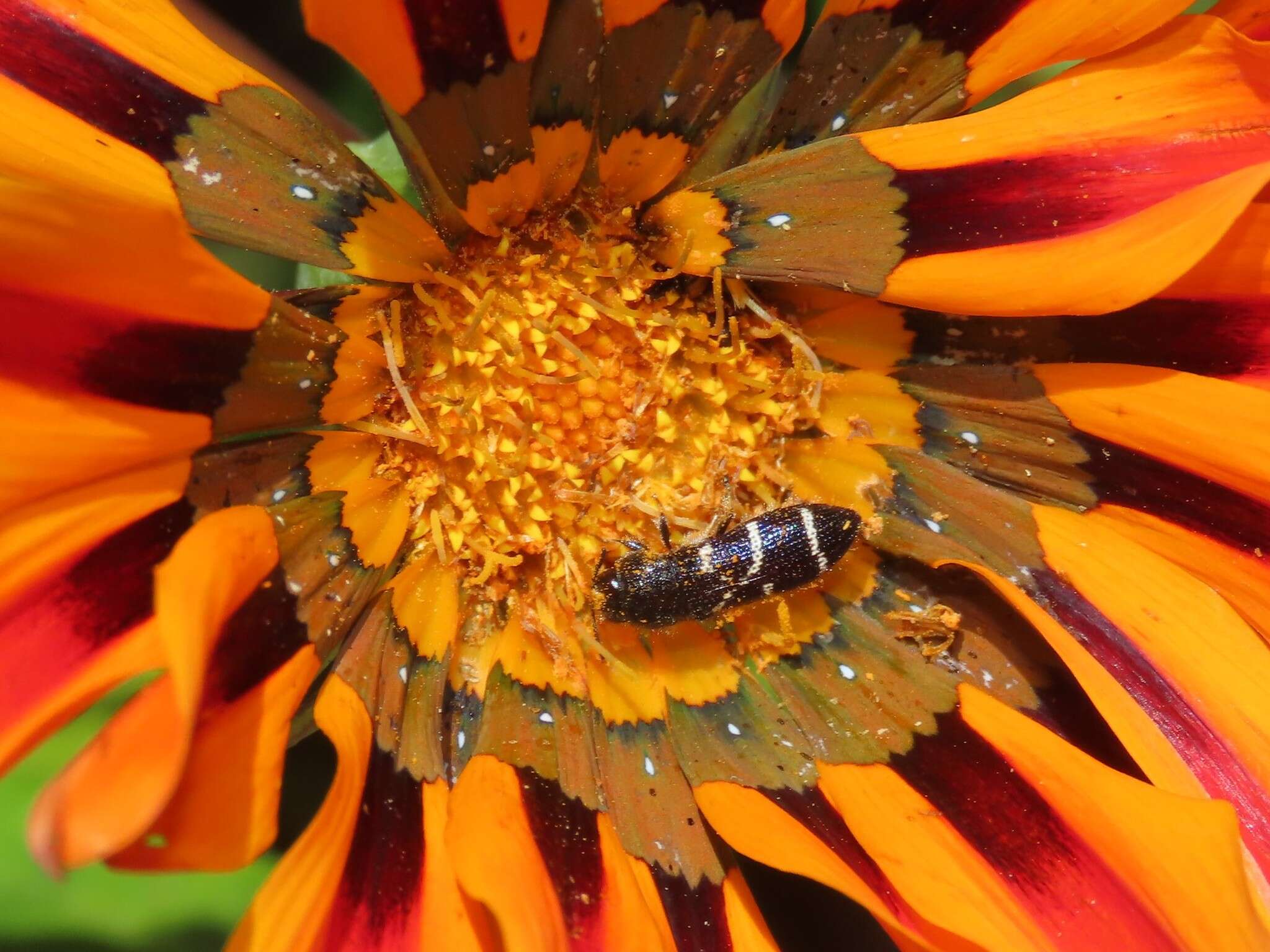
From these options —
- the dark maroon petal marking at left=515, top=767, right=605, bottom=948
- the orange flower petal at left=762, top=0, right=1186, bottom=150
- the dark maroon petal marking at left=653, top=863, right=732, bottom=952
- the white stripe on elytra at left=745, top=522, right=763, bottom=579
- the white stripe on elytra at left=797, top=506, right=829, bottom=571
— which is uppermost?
the orange flower petal at left=762, top=0, right=1186, bottom=150

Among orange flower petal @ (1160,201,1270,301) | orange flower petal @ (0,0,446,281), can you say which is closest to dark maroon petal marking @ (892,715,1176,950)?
orange flower petal @ (1160,201,1270,301)

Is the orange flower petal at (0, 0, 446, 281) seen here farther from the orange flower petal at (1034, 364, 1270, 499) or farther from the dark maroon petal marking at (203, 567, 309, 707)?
the orange flower petal at (1034, 364, 1270, 499)

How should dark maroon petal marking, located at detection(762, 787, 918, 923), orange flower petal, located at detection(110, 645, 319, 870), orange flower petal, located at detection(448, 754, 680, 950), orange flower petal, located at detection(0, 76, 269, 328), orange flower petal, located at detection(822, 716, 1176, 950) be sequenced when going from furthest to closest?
dark maroon petal marking, located at detection(762, 787, 918, 923), orange flower petal, located at detection(822, 716, 1176, 950), orange flower petal, located at detection(448, 754, 680, 950), orange flower petal, located at detection(110, 645, 319, 870), orange flower petal, located at detection(0, 76, 269, 328)

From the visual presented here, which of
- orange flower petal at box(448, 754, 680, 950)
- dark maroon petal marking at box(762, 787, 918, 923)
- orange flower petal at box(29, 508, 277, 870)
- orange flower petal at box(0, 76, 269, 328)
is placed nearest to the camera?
orange flower petal at box(29, 508, 277, 870)

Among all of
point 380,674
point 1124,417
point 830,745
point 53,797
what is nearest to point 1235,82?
point 1124,417

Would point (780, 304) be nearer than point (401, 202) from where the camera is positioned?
No

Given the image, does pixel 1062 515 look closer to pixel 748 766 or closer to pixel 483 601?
pixel 748 766

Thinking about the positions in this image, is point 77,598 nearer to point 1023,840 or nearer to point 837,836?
point 837,836
